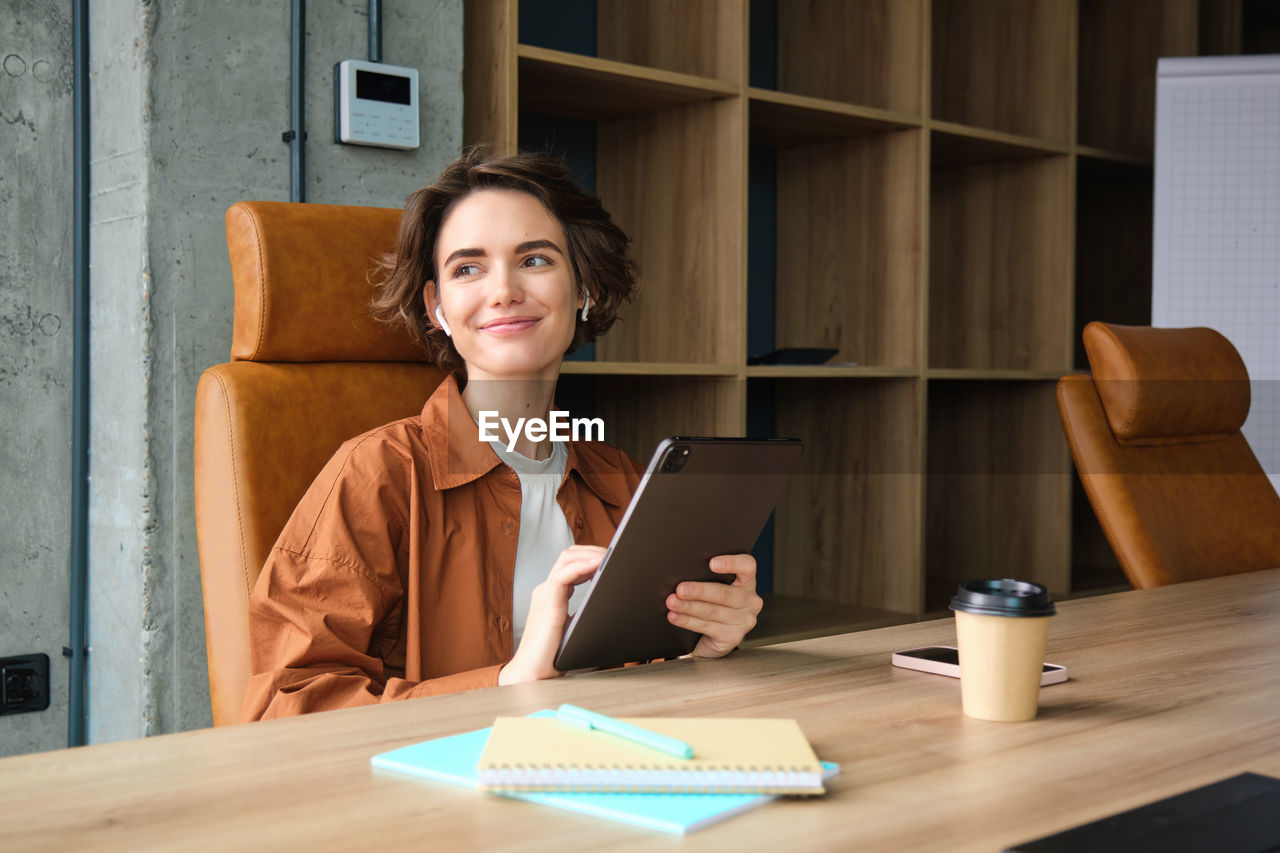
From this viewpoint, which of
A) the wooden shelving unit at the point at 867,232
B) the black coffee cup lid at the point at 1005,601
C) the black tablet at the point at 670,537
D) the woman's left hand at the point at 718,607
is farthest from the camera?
the wooden shelving unit at the point at 867,232

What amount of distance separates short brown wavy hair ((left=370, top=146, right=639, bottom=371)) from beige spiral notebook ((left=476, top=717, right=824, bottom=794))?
0.89 metres

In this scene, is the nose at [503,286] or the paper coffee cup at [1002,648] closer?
the paper coffee cup at [1002,648]

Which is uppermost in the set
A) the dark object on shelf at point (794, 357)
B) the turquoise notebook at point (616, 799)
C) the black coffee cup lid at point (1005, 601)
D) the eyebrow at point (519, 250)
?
the eyebrow at point (519, 250)

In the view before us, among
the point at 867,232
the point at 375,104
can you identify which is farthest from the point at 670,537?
the point at 867,232

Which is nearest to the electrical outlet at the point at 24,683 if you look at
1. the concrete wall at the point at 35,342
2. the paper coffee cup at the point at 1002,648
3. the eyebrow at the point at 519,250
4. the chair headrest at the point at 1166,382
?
the concrete wall at the point at 35,342

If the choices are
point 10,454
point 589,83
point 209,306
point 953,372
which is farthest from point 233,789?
point 953,372

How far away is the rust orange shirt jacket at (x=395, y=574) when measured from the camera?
3.79 ft

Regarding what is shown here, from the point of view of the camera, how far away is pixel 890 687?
934mm

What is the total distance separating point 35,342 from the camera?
193cm

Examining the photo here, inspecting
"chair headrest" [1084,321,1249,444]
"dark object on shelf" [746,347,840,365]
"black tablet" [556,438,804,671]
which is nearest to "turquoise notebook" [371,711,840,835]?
"black tablet" [556,438,804,671]

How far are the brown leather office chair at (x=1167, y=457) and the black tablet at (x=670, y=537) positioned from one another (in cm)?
99

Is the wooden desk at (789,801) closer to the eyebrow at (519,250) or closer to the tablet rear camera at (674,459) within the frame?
the tablet rear camera at (674,459)

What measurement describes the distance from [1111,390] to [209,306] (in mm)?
1441

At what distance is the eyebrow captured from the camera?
1.49 m
